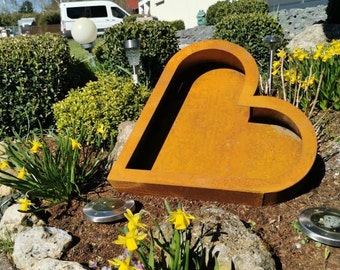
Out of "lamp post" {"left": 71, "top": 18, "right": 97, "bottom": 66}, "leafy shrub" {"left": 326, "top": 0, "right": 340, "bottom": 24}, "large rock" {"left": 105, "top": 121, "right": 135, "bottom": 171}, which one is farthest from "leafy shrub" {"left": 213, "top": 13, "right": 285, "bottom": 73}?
"large rock" {"left": 105, "top": 121, "right": 135, "bottom": 171}

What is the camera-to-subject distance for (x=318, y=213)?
273 centimetres

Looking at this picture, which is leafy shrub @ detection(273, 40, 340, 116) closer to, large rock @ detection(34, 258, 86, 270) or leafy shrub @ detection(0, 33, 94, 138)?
large rock @ detection(34, 258, 86, 270)

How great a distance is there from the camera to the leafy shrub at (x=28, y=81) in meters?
5.19

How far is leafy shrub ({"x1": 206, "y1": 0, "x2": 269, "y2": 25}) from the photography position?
492 inches

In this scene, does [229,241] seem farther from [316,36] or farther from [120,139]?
[316,36]

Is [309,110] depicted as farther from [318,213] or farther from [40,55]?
[40,55]

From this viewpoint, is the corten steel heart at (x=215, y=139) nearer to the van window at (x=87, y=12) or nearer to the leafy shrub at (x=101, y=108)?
the leafy shrub at (x=101, y=108)

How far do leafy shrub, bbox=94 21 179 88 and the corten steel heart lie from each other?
2.40 metres

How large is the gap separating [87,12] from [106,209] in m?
27.0

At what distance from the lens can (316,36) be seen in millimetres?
8336

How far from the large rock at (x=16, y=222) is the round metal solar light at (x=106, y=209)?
414mm

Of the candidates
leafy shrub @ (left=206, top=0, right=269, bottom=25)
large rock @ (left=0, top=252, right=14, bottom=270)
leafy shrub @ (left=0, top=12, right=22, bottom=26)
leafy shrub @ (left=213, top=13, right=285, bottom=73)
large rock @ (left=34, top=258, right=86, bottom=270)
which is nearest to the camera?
large rock @ (left=34, top=258, right=86, bottom=270)

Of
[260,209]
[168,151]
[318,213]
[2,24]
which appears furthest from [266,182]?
[2,24]

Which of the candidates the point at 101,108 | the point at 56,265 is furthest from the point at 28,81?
the point at 56,265
